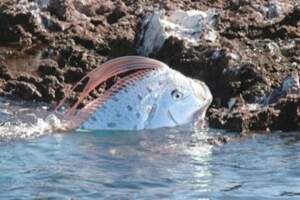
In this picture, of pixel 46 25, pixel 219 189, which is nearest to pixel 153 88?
pixel 219 189

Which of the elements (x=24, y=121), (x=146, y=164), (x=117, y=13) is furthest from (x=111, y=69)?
(x=117, y=13)

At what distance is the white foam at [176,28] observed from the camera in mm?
11734

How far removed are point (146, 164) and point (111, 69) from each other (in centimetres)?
289

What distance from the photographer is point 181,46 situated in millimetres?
11453

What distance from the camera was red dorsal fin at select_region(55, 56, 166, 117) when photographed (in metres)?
9.81

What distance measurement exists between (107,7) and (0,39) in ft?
5.60

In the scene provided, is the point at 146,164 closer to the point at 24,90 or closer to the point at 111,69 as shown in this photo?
the point at 111,69

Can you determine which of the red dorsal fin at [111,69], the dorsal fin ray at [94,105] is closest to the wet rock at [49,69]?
the red dorsal fin at [111,69]

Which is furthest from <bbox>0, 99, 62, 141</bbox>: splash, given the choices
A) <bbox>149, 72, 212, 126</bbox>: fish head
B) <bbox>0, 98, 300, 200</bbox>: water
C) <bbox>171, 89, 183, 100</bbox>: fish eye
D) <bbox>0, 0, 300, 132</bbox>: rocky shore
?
<bbox>171, 89, 183, 100</bbox>: fish eye

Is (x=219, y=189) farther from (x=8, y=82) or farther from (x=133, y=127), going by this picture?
(x=8, y=82)

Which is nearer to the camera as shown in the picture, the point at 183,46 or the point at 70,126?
the point at 70,126

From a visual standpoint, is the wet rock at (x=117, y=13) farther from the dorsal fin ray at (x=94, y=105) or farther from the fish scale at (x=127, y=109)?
the fish scale at (x=127, y=109)

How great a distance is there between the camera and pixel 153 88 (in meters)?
9.48

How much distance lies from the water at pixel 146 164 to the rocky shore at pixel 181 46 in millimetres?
775
